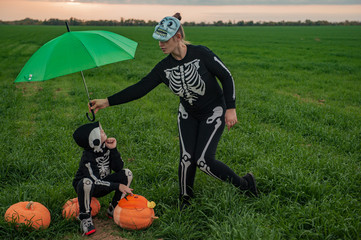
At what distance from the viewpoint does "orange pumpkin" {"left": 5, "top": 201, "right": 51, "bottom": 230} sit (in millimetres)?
3221

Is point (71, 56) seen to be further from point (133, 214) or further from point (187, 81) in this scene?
point (133, 214)

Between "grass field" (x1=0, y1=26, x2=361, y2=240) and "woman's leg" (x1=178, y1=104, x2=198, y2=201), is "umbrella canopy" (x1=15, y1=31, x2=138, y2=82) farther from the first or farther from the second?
"grass field" (x1=0, y1=26, x2=361, y2=240)

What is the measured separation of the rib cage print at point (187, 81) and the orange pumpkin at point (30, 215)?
200 cm

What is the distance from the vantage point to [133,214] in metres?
3.29

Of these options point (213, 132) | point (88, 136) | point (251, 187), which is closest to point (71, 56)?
point (88, 136)

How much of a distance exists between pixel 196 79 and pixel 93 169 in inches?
59.4

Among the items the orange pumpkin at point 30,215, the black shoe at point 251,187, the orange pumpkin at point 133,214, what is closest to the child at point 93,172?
the orange pumpkin at point 133,214

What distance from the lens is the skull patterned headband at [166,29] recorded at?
3207 millimetres

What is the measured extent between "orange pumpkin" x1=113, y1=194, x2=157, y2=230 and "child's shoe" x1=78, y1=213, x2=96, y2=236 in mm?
256

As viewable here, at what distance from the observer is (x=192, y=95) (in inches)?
138

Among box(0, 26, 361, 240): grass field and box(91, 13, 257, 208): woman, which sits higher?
box(91, 13, 257, 208): woman

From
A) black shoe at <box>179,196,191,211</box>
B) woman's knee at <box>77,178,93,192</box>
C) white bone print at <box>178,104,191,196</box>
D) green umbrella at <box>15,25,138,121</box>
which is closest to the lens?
green umbrella at <box>15,25,138,121</box>

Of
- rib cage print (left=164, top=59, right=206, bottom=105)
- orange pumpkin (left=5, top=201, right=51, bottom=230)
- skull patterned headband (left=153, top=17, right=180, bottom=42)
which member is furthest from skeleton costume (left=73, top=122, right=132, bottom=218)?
skull patterned headband (left=153, top=17, right=180, bottom=42)

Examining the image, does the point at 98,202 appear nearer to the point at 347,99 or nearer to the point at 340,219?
the point at 340,219
